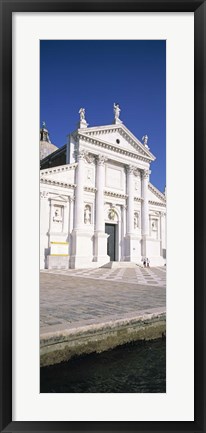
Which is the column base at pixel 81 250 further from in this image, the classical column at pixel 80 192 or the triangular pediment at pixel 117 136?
the triangular pediment at pixel 117 136

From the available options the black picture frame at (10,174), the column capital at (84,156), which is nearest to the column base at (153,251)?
the column capital at (84,156)

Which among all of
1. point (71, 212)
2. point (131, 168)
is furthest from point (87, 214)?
point (131, 168)

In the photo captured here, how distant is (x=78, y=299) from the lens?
2.54 m

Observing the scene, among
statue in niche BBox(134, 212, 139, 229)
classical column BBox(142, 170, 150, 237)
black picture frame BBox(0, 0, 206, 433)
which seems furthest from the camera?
statue in niche BBox(134, 212, 139, 229)

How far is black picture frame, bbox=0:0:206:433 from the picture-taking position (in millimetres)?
1199

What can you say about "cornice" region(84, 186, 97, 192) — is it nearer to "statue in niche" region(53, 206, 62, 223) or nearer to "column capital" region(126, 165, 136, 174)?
"statue in niche" region(53, 206, 62, 223)

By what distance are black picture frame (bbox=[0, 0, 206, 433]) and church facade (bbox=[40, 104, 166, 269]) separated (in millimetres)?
7514

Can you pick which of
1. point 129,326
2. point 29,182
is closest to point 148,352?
point 129,326

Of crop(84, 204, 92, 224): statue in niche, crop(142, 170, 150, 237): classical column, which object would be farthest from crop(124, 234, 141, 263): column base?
crop(84, 204, 92, 224): statue in niche

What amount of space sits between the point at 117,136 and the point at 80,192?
2.89 meters

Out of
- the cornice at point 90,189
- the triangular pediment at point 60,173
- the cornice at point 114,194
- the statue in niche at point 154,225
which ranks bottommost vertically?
the statue in niche at point 154,225

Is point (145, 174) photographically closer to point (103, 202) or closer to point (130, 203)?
point (130, 203)

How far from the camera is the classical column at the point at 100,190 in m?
10.4

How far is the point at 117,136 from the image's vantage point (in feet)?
35.2
